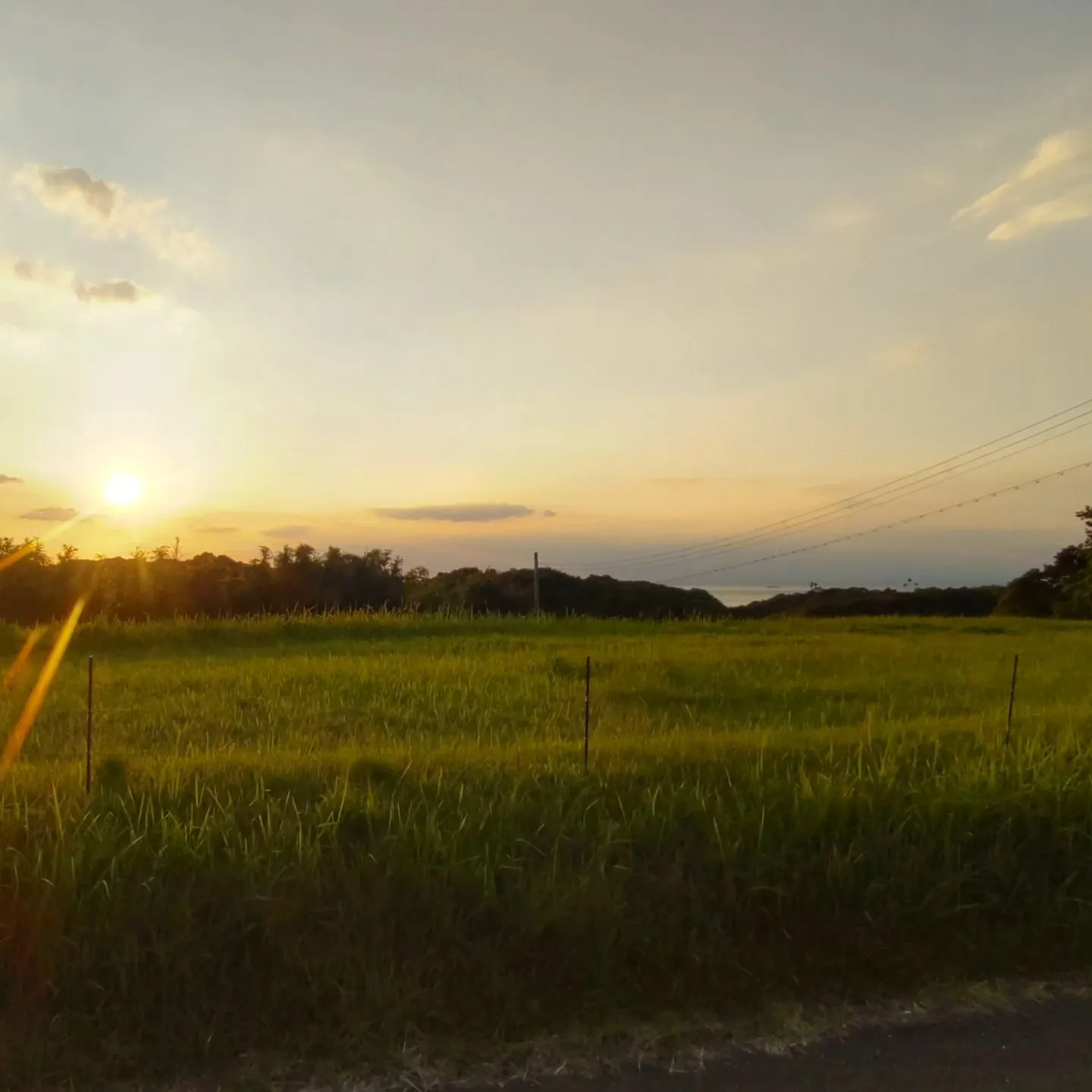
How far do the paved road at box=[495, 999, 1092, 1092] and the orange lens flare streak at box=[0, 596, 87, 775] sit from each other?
14.2 ft

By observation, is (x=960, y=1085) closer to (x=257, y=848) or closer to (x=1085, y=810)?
(x=1085, y=810)

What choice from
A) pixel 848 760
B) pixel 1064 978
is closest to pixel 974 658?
pixel 848 760

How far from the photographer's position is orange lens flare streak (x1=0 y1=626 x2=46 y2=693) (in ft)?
35.8

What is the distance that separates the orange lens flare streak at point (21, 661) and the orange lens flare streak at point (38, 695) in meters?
0.25

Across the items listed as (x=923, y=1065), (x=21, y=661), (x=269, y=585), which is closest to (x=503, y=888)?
(x=923, y=1065)

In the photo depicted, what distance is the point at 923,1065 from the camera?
12.1ft

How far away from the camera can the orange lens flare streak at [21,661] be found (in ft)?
35.8

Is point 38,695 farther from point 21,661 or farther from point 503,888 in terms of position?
point 503,888

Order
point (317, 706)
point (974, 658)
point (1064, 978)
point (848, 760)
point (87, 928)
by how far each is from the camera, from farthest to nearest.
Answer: point (974, 658)
point (317, 706)
point (848, 760)
point (1064, 978)
point (87, 928)

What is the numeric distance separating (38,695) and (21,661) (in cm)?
371

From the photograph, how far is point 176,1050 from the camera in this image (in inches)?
143

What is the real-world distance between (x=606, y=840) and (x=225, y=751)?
3517 millimetres

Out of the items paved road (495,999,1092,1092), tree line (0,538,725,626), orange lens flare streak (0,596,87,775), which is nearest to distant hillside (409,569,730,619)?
tree line (0,538,725,626)

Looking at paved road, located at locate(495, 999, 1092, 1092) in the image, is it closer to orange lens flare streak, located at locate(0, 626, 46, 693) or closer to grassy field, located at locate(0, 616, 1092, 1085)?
grassy field, located at locate(0, 616, 1092, 1085)
